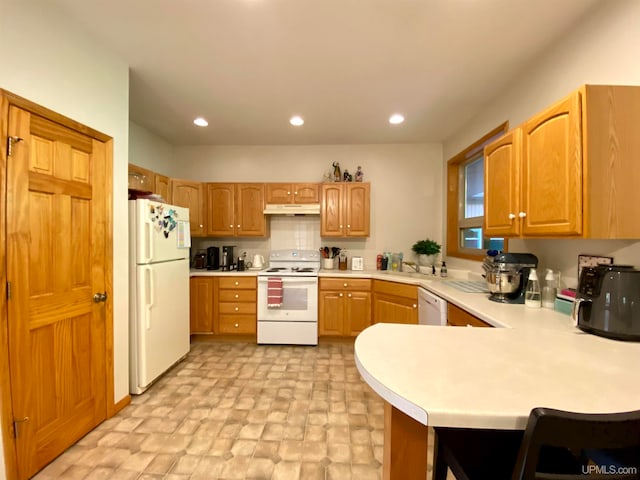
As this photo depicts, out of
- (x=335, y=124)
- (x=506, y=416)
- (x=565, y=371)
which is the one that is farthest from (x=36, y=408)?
(x=335, y=124)

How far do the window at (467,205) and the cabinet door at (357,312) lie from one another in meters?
1.25

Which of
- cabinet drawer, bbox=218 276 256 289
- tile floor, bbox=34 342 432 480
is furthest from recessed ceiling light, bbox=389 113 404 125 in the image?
tile floor, bbox=34 342 432 480

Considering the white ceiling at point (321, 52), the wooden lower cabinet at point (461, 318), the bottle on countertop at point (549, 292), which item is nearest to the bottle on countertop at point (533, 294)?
the bottle on countertop at point (549, 292)

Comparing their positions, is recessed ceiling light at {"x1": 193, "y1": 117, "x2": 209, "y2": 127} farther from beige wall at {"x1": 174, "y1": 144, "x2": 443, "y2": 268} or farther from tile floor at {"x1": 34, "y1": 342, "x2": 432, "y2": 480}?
tile floor at {"x1": 34, "y1": 342, "x2": 432, "y2": 480}

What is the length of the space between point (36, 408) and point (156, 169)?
8.94ft

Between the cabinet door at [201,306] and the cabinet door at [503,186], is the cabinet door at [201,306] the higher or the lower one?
the lower one

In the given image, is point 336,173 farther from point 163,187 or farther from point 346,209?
point 163,187

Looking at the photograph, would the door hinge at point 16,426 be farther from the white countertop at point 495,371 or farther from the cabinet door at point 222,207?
the cabinet door at point 222,207

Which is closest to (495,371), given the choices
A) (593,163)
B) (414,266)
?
(593,163)

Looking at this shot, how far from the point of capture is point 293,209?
3.56 meters

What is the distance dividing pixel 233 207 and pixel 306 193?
0.98 m

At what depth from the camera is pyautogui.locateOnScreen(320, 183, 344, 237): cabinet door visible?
11.7 ft

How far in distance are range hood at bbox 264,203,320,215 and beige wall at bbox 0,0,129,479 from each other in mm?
1730

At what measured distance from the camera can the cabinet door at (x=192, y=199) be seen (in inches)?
135
